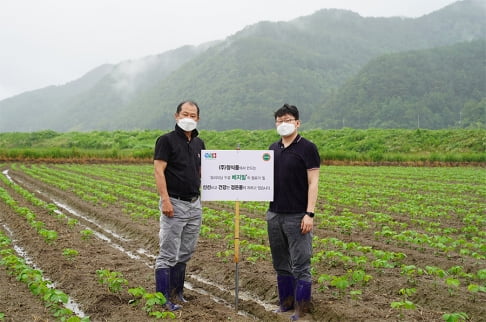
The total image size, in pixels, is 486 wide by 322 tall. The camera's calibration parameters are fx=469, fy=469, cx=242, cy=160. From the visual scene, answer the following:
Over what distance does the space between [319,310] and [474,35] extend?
201601 millimetres

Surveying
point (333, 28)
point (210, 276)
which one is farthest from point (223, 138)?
point (333, 28)

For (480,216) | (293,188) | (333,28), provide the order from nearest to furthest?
1. (293,188)
2. (480,216)
3. (333,28)

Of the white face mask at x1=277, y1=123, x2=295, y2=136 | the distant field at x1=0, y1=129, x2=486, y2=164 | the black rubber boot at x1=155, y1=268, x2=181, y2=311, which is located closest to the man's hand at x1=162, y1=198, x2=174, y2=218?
the black rubber boot at x1=155, y1=268, x2=181, y2=311

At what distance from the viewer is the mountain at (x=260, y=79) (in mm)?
110663

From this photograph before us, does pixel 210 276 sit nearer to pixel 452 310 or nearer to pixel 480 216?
pixel 452 310

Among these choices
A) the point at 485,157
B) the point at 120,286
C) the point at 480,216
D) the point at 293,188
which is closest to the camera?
the point at 293,188

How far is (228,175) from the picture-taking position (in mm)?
5250

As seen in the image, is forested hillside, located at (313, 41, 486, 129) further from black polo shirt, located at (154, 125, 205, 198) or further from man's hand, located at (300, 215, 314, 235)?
black polo shirt, located at (154, 125, 205, 198)

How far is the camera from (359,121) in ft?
255

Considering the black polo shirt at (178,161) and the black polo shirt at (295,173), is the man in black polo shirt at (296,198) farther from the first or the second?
the black polo shirt at (178,161)

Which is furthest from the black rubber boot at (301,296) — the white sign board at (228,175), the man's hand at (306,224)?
the white sign board at (228,175)

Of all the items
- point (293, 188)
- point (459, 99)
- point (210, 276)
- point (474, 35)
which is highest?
point (474, 35)

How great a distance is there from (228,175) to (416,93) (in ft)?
282

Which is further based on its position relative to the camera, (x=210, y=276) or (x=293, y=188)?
(x=210, y=276)
